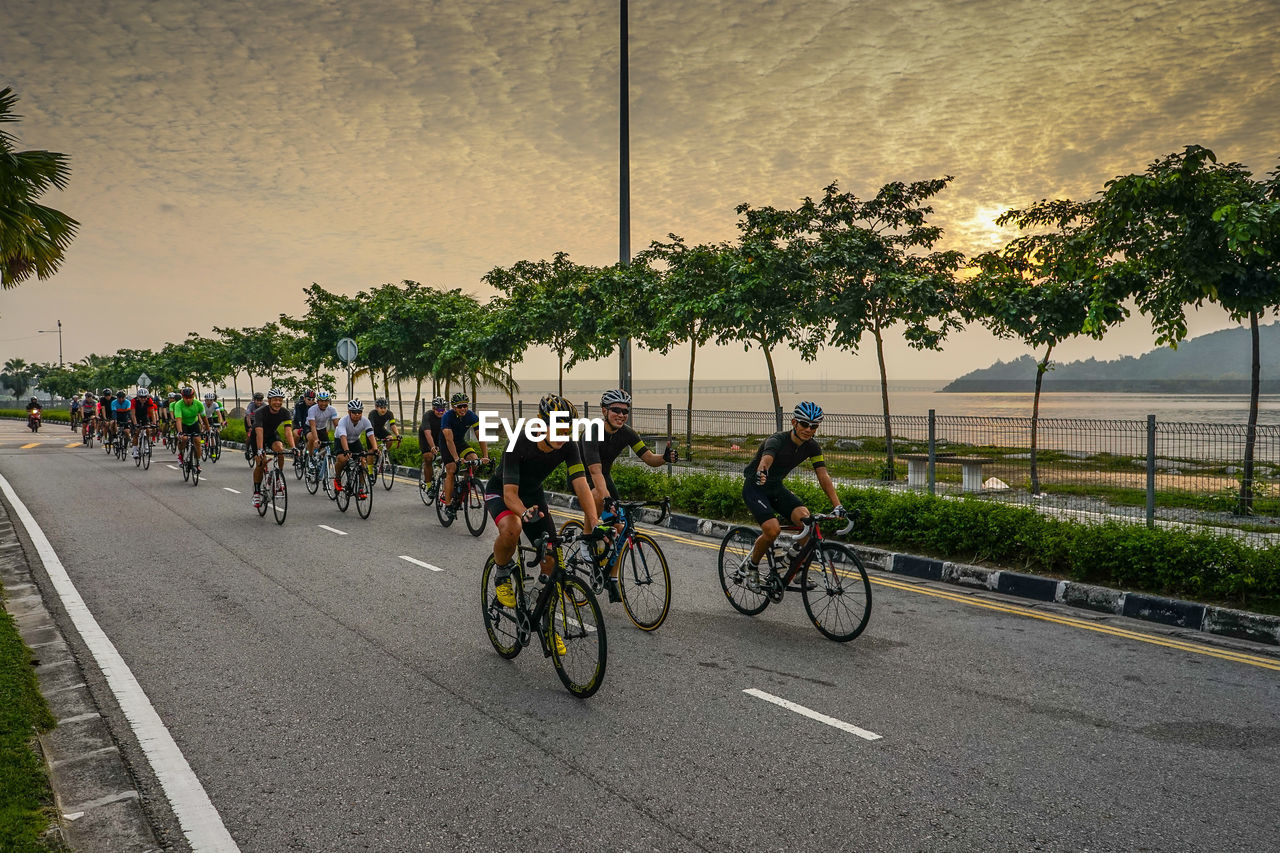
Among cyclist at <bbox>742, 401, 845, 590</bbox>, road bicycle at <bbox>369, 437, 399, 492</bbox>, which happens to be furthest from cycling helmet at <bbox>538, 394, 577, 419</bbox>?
road bicycle at <bbox>369, 437, 399, 492</bbox>

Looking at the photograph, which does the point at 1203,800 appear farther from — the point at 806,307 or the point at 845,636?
the point at 806,307

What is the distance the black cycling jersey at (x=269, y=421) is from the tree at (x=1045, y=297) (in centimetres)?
1232

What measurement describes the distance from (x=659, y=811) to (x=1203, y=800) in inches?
103

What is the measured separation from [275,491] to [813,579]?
367 inches

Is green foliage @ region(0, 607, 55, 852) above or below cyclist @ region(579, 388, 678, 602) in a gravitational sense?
below

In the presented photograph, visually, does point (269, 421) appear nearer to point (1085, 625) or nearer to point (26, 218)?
point (26, 218)

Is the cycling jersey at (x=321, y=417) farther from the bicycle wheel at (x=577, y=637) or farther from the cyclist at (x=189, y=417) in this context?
the bicycle wheel at (x=577, y=637)

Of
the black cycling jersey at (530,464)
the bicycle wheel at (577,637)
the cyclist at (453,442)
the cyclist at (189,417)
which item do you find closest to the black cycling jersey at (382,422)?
the cyclist at (453,442)

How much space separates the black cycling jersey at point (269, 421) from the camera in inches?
565

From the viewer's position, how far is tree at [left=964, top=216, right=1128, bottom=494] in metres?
15.0

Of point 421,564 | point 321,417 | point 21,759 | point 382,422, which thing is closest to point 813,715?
point 21,759

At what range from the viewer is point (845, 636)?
7160 millimetres

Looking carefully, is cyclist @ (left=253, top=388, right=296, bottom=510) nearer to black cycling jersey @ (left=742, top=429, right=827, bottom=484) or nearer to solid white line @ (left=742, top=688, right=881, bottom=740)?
black cycling jersey @ (left=742, top=429, right=827, bottom=484)

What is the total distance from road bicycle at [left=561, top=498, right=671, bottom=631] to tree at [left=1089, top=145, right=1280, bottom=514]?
27.8 feet
